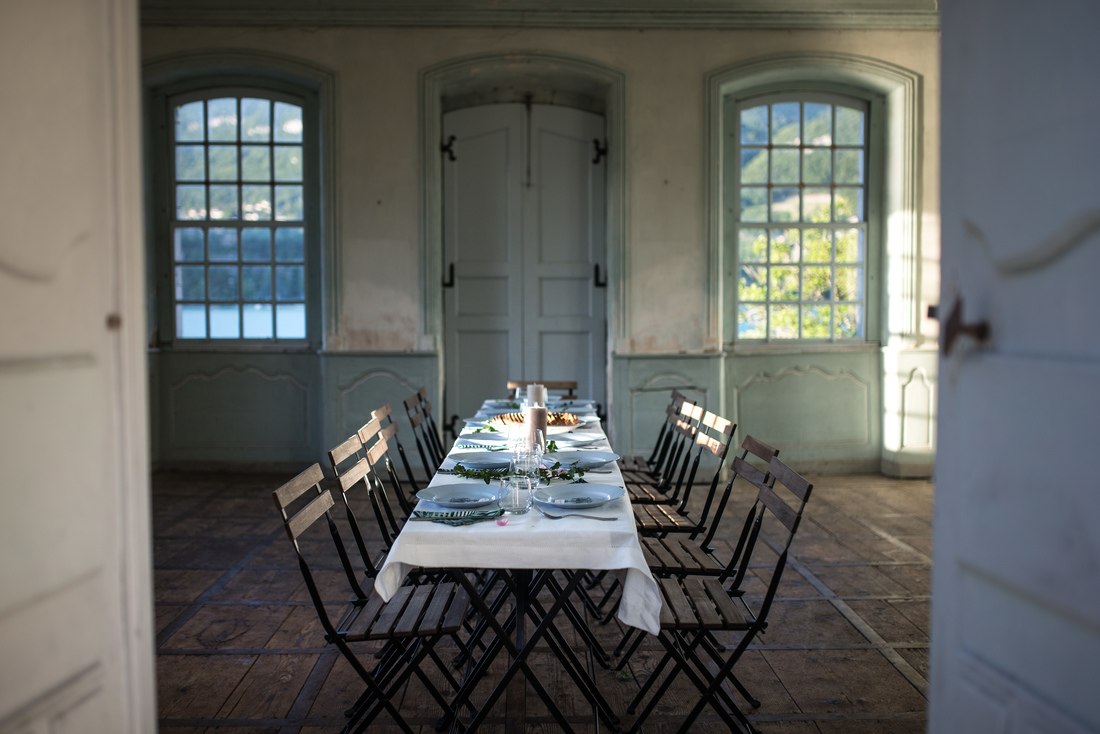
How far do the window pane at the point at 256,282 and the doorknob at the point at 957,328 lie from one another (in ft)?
22.4

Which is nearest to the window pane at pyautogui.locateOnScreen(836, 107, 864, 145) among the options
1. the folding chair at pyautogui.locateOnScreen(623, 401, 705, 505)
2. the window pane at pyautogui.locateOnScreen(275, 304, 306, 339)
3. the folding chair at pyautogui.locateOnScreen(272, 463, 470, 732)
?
the folding chair at pyautogui.locateOnScreen(623, 401, 705, 505)

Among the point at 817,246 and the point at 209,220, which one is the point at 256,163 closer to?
the point at 209,220

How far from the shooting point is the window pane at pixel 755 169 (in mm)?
7660

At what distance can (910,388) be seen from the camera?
24.7 ft

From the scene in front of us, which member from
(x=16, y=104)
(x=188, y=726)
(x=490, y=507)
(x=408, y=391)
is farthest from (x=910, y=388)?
(x=16, y=104)

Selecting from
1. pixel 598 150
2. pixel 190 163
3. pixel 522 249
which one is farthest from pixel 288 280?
pixel 598 150

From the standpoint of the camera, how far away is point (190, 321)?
7754 millimetres

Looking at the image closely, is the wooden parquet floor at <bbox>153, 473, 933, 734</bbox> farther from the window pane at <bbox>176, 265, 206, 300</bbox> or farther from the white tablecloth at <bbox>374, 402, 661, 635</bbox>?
the window pane at <bbox>176, 265, 206, 300</bbox>

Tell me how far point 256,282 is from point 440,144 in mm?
1954

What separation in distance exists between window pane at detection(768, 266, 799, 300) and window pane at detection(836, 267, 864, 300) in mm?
375

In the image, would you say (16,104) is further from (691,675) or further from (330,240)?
(330,240)

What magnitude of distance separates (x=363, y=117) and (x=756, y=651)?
529cm

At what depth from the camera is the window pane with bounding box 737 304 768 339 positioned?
7.77 m

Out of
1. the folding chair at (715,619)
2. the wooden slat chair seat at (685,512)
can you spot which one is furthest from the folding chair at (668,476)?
the folding chair at (715,619)
